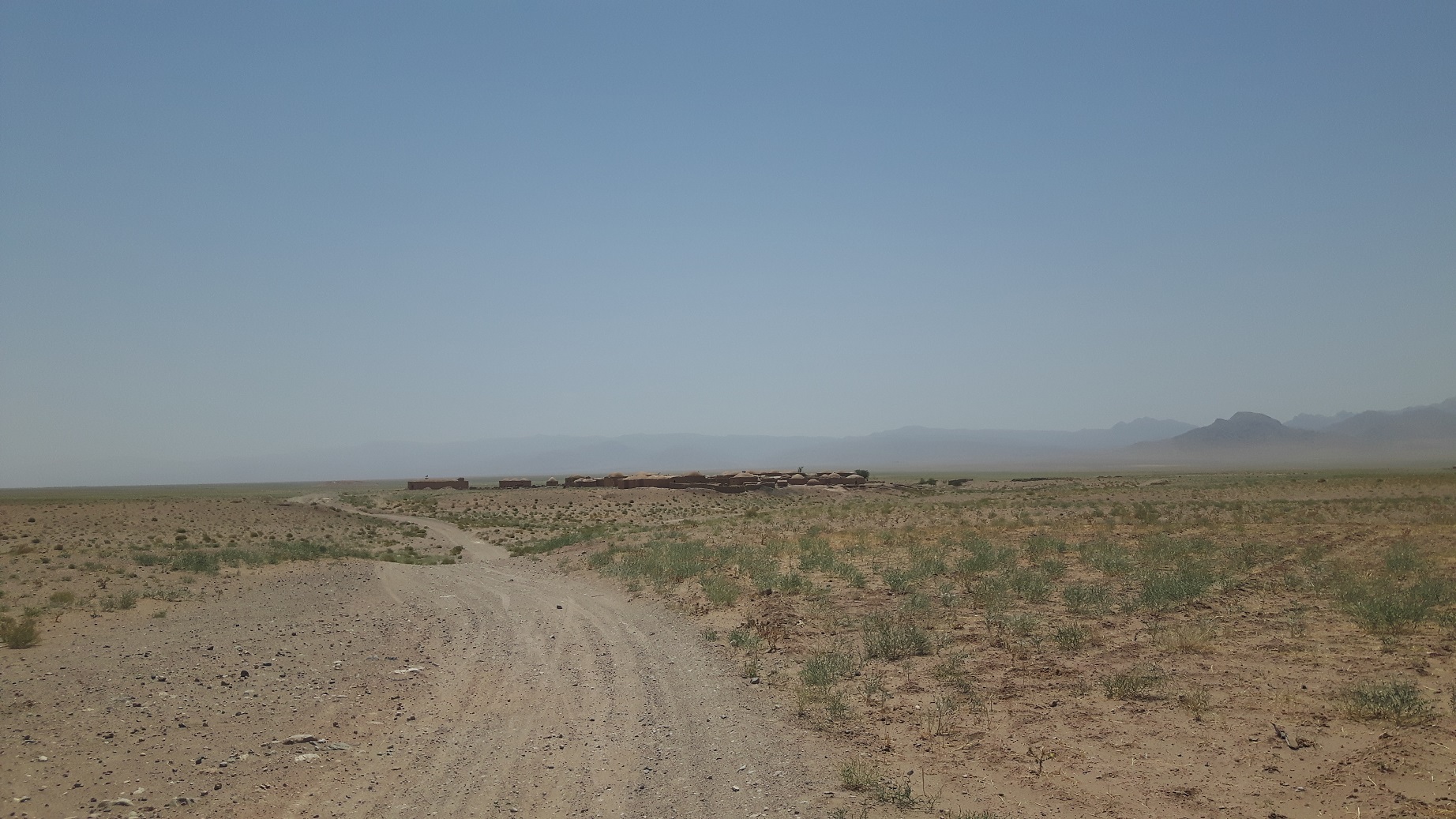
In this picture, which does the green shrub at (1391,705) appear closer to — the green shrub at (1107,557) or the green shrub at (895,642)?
the green shrub at (895,642)

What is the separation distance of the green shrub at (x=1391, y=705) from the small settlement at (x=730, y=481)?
66.6 m

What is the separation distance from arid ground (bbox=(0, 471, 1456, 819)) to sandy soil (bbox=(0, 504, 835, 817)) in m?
0.05

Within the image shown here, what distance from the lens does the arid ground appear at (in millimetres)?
7629

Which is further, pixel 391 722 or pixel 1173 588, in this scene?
pixel 1173 588

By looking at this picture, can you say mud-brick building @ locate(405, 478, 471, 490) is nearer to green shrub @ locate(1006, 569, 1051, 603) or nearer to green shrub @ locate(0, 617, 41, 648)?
green shrub @ locate(0, 617, 41, 648)

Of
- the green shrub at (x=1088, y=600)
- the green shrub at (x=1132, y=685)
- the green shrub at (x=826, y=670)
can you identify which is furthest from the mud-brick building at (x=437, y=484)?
the green shrub at (x=1132, y=685)

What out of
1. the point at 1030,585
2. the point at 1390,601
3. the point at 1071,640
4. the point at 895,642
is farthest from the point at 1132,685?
the point at 1030,585

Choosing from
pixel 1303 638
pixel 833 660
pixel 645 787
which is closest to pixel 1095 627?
pixel 1303 638

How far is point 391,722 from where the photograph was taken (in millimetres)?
10023

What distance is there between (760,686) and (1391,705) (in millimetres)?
7122

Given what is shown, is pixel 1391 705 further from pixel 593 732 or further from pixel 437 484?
pixel 437 484

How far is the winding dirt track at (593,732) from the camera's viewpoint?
7.55m

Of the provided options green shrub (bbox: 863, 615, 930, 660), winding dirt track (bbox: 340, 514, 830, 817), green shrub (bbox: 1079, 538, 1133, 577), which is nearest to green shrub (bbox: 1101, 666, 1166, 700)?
green shrub (bbox: 863, 615, 930, 660)

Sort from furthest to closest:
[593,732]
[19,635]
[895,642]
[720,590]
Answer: [720,590]
[19,635]
[895,642]
[593,732]
